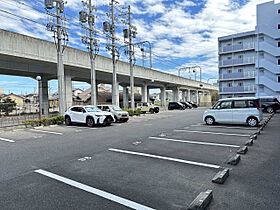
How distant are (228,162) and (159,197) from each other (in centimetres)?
279

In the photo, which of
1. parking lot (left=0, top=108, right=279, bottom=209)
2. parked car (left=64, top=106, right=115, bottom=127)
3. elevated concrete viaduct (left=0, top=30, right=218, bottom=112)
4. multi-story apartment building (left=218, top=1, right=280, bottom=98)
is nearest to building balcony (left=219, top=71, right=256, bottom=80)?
multi-story apartment building (left=218, top=1, right=280, bottom=98)

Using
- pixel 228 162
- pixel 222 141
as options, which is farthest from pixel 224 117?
pixel 228 162

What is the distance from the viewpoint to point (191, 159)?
19.0 feet

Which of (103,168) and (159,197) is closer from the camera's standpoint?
(159,197)

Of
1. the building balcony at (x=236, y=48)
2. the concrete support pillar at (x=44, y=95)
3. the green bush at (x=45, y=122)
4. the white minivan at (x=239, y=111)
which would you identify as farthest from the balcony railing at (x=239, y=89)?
the green bush at (x=45, y=122)

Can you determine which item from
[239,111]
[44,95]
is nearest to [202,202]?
[239,111]

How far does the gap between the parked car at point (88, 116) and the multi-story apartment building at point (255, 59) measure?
27060 millimetres

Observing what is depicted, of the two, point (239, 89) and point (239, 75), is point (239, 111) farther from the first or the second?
point (239, 75)

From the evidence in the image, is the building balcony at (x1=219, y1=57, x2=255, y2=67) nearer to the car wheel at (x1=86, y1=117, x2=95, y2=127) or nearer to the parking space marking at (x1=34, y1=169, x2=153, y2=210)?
the car wheel at (x1=86, y1=117, x2=95, y2=127)

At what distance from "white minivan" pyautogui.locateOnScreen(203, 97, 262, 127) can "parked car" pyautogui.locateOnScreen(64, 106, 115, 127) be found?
770 centimetres

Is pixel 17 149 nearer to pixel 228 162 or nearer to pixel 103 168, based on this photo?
pixel 103 168

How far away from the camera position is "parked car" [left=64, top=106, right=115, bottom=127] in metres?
14.0

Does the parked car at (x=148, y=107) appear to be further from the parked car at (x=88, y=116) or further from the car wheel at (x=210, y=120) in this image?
the car wheel at (x=210, y=120)

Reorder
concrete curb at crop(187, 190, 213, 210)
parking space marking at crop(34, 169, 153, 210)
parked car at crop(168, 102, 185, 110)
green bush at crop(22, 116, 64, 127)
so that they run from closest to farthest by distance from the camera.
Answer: concrete curb at crop(187, 190, 213, 210) < parking space marking at crop(34, 169, 153, 210) < green bush at crop(22, 116, 64, 127) < parked car at crop(168, 102, 185, 110)
